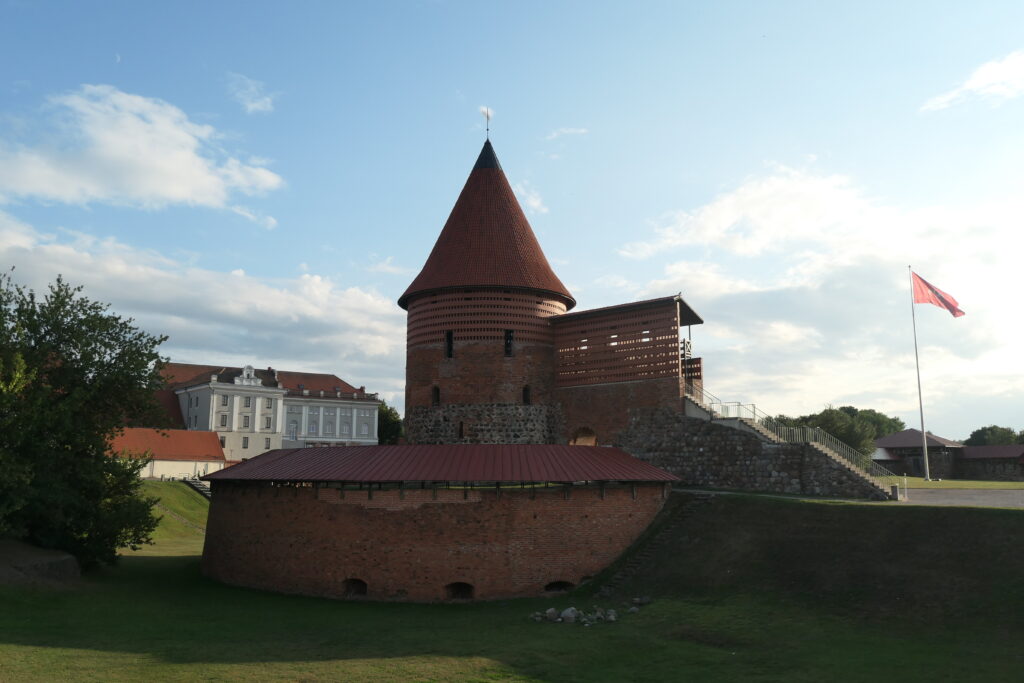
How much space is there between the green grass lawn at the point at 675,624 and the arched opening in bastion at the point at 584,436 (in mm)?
5882

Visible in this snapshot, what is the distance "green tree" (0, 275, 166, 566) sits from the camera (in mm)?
18672

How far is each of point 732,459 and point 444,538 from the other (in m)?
9.03

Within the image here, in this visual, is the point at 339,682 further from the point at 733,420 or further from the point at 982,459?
the point at 982,459

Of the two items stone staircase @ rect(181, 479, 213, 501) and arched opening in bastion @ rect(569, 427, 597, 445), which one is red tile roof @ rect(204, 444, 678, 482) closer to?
arched opening in bastion @ rect(569, 427, 597, 445)

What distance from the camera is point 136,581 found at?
68.7 feet

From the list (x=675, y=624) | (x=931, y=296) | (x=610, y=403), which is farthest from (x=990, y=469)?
(x=675, y=624)

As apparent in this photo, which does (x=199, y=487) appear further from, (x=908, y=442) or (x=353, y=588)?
(x=908, y=442)

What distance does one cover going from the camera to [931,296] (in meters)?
27.4

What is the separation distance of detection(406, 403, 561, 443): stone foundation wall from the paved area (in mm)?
11042

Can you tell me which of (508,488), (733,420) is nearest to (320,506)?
(508,488)

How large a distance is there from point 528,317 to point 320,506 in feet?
32.3

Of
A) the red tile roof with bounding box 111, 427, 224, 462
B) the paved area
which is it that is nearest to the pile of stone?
the paved area

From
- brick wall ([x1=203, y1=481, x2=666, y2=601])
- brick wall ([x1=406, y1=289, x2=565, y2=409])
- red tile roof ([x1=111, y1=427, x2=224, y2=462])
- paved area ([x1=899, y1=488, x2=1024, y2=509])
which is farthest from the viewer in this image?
red tile roof ([x1=111, y1=427, x2=224, y2=462])

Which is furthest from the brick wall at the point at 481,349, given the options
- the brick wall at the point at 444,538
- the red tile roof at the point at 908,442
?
the red tile roof at the point at 908,442
